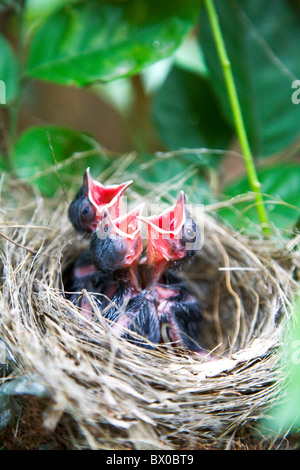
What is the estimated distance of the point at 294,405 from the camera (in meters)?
0.52

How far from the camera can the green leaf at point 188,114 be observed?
51.9 inches

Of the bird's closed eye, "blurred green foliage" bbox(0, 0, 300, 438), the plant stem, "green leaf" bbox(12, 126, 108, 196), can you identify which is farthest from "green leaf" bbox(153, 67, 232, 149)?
the bird's closed eye

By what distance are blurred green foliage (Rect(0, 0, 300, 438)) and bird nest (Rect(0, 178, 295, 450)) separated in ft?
0.77

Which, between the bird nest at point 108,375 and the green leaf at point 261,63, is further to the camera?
the green leaf at point 261,63

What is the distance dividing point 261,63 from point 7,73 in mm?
667

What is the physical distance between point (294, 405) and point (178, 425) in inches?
10.7

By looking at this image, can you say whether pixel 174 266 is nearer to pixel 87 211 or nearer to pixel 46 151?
pixel 87 211

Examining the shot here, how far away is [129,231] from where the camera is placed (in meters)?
0.91

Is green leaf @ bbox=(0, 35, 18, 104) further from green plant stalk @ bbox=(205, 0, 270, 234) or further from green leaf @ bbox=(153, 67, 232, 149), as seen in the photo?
green plant stalk @ bbox=(205, 0, 270, 234)

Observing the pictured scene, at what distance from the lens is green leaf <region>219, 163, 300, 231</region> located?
3.65 feet

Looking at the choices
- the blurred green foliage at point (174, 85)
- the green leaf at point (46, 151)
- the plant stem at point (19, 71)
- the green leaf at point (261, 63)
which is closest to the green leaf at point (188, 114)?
the blurred green foliage at point (174, 85)

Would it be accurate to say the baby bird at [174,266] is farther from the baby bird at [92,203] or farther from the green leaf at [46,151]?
the green leaf at [46,151]

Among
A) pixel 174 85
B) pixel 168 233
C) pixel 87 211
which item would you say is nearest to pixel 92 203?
pixel 87 211

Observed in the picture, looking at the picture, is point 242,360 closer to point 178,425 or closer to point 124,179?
point 178,425
